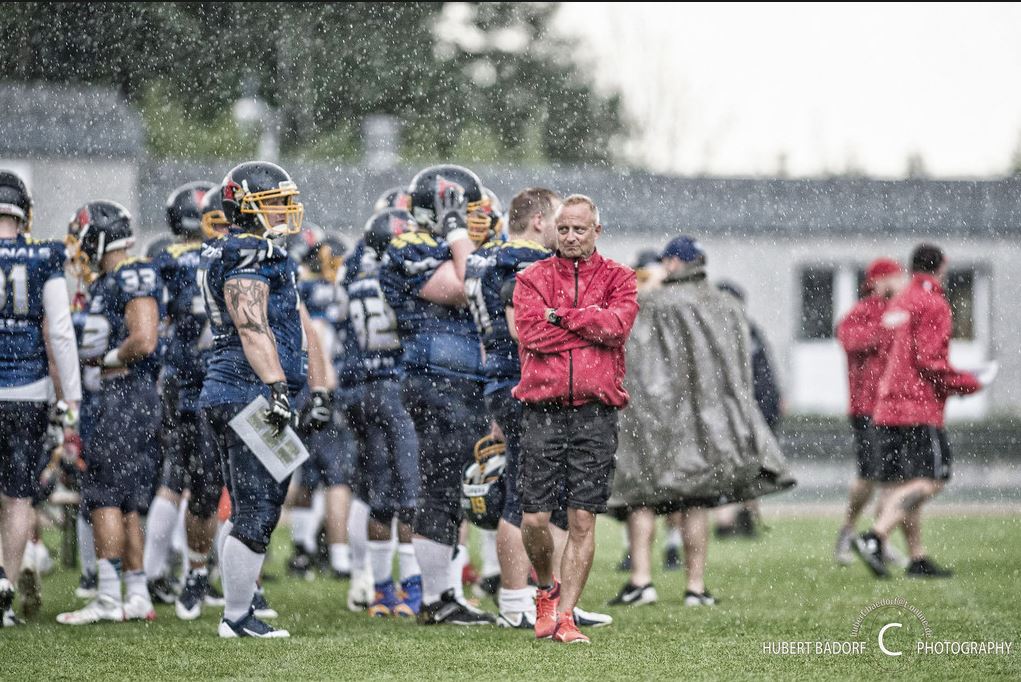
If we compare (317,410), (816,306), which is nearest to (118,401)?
(317,410)

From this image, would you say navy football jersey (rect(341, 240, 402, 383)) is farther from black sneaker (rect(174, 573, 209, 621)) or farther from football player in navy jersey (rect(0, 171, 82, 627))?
football player in navy jersey (rect(0, 171, 82, 627))

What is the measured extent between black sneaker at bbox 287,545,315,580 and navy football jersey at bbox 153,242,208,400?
2.24 metres

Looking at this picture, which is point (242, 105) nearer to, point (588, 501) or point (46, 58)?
point (46, 58)

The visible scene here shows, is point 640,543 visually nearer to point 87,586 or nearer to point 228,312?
point 228,312

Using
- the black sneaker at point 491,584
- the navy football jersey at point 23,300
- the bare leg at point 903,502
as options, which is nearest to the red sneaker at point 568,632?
the black sneaker at point 491,584

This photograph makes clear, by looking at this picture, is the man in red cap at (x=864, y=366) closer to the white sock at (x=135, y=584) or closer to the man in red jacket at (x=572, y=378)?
the man in red jacket at (x=572, y=378)

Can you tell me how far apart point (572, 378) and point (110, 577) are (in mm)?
2626

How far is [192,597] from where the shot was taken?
736 cm

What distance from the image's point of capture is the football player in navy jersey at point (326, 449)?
9148 mm

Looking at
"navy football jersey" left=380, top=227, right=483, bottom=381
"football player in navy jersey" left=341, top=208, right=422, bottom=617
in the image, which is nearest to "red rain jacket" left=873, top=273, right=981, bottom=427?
"football player in navy jersey" left=341, top=208, right=422, bottom=617

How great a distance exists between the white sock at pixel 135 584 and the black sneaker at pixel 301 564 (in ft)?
6.90

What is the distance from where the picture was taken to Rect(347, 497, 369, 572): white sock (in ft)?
26.3

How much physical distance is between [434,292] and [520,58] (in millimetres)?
13564

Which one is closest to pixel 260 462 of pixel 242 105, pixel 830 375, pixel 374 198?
pixel 374 198
